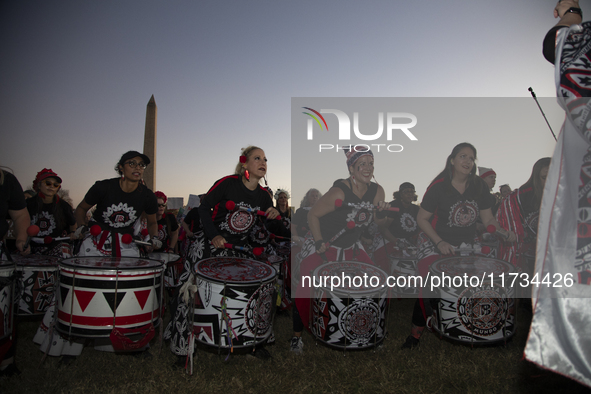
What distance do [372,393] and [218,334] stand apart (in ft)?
4.42

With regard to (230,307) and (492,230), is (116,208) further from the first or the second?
(492,230)

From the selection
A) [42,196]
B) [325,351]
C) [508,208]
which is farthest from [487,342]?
[42,196]

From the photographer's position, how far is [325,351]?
11.0 feet

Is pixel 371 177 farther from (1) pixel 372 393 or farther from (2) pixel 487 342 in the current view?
(1) pixel 372 393

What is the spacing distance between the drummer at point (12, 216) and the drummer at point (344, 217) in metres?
2.48

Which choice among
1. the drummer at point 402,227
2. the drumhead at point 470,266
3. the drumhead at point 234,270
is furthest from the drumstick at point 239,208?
the drummer at point 402,227

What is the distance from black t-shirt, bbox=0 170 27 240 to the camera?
2.87 metres

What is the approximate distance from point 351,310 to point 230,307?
3.60ft

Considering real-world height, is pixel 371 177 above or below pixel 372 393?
above

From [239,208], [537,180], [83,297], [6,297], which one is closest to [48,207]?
[6,297]

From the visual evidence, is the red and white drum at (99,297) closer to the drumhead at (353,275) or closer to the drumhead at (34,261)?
the drumhead at (34,261)

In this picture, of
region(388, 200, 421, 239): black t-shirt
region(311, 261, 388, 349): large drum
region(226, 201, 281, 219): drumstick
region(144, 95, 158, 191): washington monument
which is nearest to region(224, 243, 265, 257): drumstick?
region(226, 201, 281, 219): drumstick

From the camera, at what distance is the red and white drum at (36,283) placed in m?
3.55

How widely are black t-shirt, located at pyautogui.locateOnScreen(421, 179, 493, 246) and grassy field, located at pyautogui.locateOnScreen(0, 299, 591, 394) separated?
121 centimetres
